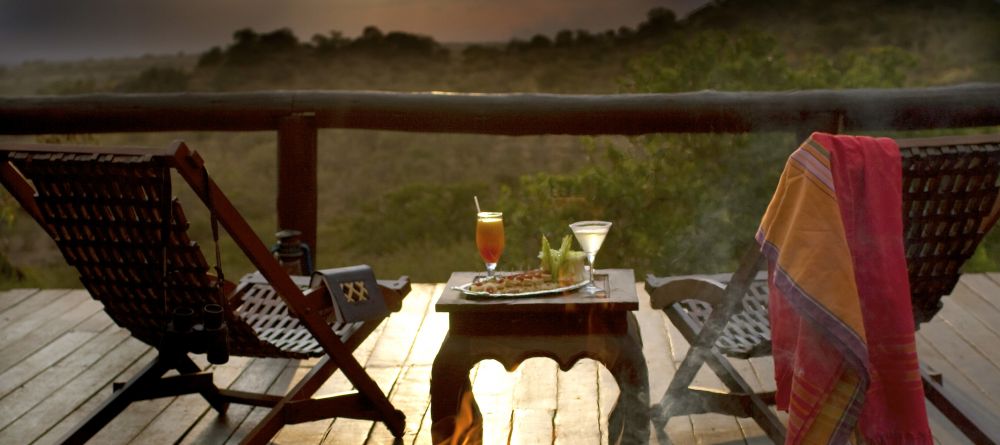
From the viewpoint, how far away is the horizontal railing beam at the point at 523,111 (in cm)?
404

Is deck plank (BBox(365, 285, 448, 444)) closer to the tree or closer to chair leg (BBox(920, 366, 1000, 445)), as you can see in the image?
chair leg (BBox(920, 366, 1000, 445))

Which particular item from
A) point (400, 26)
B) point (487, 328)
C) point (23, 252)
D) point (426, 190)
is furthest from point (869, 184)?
point (400, 26)

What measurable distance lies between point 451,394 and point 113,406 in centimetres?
87

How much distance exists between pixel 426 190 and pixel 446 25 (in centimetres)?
494

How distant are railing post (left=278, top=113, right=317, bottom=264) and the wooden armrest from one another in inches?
74.3

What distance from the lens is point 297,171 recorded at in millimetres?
4223

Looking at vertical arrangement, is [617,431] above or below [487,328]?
below

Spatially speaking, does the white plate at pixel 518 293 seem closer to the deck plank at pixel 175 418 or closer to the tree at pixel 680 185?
the deck plank at pixel 175 418

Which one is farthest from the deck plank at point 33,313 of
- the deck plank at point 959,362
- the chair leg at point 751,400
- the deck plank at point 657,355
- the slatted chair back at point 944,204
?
the deck plank at point 959,362

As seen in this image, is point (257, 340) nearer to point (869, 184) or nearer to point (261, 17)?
point (869, 184)

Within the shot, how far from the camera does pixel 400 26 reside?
69.7 feet

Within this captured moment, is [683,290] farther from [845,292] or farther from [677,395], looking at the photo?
[845,292]

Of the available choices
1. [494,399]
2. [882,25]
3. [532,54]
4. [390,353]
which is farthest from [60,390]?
[882,25]

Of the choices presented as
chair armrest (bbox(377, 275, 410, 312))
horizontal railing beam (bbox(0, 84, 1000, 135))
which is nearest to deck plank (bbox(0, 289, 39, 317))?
horizontal railing beam (bbox(0, 84, 1000, 135))
